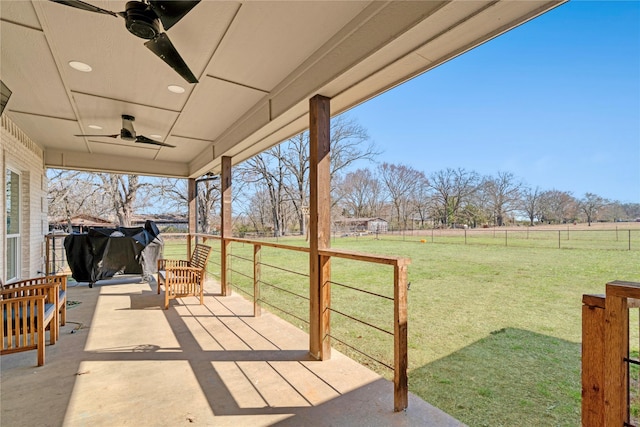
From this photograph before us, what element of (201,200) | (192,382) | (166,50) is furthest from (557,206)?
(201,200)

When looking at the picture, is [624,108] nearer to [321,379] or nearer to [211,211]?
[321,379]

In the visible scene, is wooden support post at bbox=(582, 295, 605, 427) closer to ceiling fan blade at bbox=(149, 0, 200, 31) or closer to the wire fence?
ceiling fan blade at bbox=(149, 0, 200, 31)

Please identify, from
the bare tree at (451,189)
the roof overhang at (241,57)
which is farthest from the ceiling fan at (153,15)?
the bare tree at (451,189)

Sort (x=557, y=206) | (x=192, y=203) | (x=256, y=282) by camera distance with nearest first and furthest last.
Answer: (x=256, y=282) → (x=192, y=203) → (x=557, y=206)

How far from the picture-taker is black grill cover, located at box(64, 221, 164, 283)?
527 cm

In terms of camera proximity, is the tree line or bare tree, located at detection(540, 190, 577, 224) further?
the tree line

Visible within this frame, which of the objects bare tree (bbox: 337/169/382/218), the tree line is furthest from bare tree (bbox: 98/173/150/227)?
bare tree (bbox: 337/169/382/218)

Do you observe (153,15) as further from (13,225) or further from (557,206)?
(557,206)

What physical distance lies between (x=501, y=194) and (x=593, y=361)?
20.3m

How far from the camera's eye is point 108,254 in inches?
212

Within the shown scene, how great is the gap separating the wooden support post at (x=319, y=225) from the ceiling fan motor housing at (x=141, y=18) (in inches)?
48.6

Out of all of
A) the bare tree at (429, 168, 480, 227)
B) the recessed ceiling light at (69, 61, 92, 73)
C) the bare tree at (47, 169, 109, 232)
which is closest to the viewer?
the recessed ceiling light at (69, 61, 92, 73)

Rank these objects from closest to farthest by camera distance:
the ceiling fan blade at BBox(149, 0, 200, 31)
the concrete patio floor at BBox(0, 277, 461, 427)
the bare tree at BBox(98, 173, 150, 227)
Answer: the ceiling fan blade at BBox(149, 0, 200, 31) < the concrete patio floor at BBox(0, 277, 461, 427) < the bare tree at BBox(98, 173, 150, 227)

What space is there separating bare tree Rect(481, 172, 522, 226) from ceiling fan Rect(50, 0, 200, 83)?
17636 millimetres
